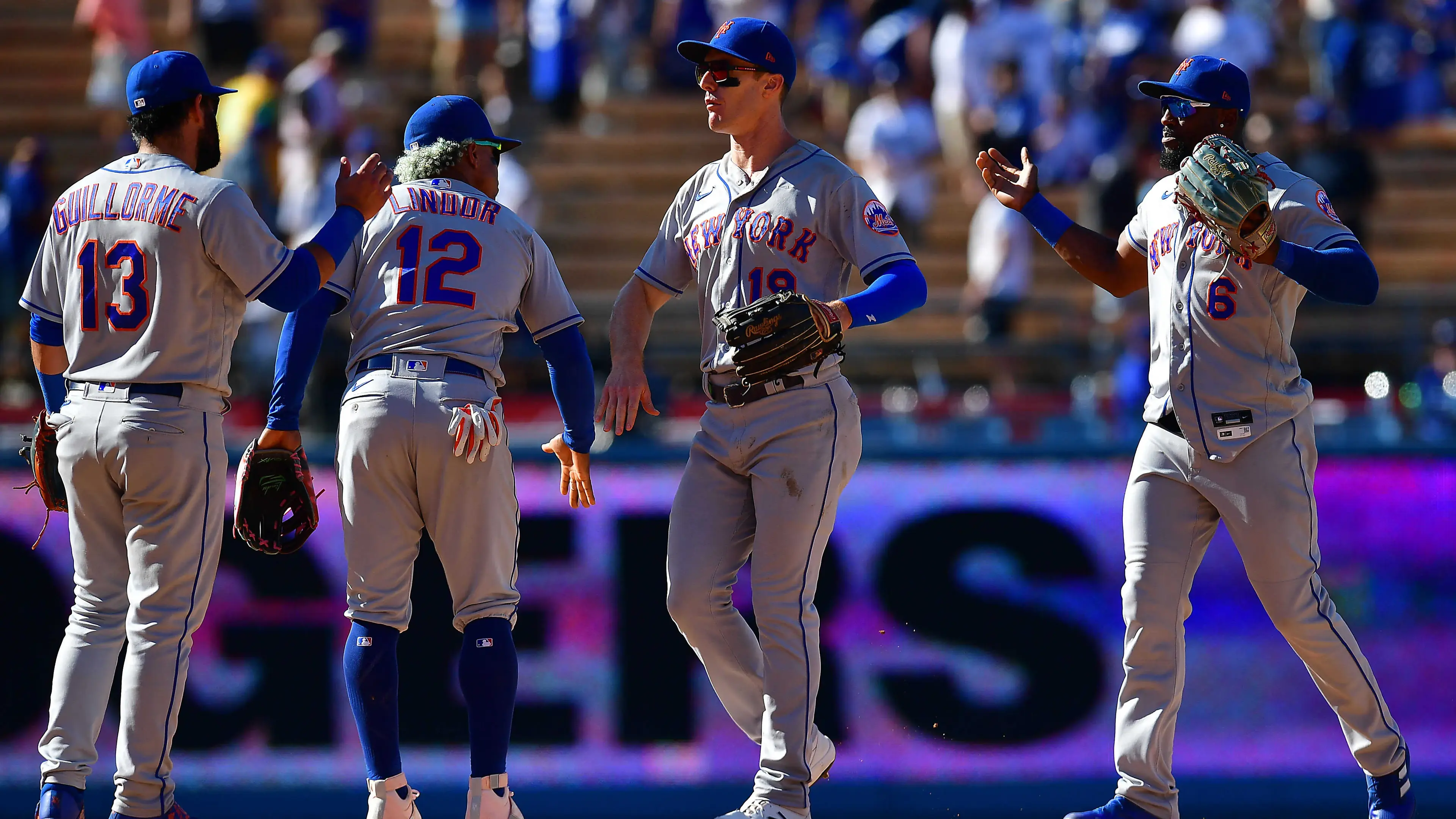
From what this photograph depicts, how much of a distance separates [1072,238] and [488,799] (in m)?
2.49

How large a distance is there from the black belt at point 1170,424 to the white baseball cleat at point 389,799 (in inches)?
99.7

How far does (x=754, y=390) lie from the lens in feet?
16.4

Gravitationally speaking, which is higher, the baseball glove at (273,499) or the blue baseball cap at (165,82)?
the blue baseball cap at (165,82)

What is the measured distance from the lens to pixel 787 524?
4969mm

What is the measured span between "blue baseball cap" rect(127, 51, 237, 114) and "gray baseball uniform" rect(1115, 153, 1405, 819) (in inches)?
117

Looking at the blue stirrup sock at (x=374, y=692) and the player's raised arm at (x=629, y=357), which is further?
the player's raised arm at (x=629, y=357)

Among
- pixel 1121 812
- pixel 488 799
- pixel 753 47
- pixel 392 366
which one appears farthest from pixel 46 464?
pixel 1121 812

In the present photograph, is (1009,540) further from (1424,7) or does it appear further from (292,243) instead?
(1424,7)

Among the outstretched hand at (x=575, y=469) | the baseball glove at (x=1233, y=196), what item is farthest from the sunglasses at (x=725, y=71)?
the baseball glove at (x=1233, y=196)

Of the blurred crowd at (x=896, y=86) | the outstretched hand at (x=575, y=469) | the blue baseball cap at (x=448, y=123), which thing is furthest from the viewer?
the blurred crowd at (x=896, y=86)

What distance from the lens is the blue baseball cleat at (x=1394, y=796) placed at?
4.99 metres

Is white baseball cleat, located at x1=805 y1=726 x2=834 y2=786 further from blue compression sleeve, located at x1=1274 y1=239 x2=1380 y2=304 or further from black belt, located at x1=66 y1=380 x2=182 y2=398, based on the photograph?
black belt, located at x1=66 y1=380 x2=182 y2=398

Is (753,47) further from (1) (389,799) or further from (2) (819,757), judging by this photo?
(1) (389,799)

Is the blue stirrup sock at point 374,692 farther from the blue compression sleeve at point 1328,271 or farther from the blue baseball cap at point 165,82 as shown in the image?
the blue compression sleeve at point 1328,271
